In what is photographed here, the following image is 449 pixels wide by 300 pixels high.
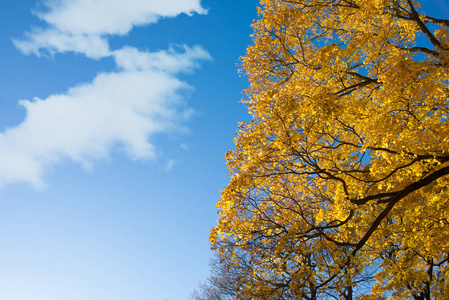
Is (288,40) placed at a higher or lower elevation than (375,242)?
higher

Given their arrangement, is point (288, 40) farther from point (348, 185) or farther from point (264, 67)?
point (348, 185)

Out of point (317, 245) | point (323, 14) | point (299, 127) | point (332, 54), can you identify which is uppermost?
point (323, 14)

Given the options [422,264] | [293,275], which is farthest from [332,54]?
[422,264]

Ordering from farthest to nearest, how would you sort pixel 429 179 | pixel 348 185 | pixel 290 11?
pixel 290 11 → pixel 348 185 → pixel 429 179

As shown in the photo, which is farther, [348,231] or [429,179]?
[348,231]

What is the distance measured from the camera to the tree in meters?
7.90

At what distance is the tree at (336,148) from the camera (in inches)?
311

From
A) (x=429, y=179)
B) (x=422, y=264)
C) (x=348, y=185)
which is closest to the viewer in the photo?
(x=429, y=179)

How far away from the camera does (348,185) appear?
9266mm

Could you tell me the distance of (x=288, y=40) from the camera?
37.2 feet

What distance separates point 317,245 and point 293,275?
0.78 meters

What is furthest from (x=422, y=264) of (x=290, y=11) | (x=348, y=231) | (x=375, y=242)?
(x=290, y=11)

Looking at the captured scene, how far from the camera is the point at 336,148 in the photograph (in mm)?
10094

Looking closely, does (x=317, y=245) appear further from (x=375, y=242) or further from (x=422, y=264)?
(x=422, y=264)
